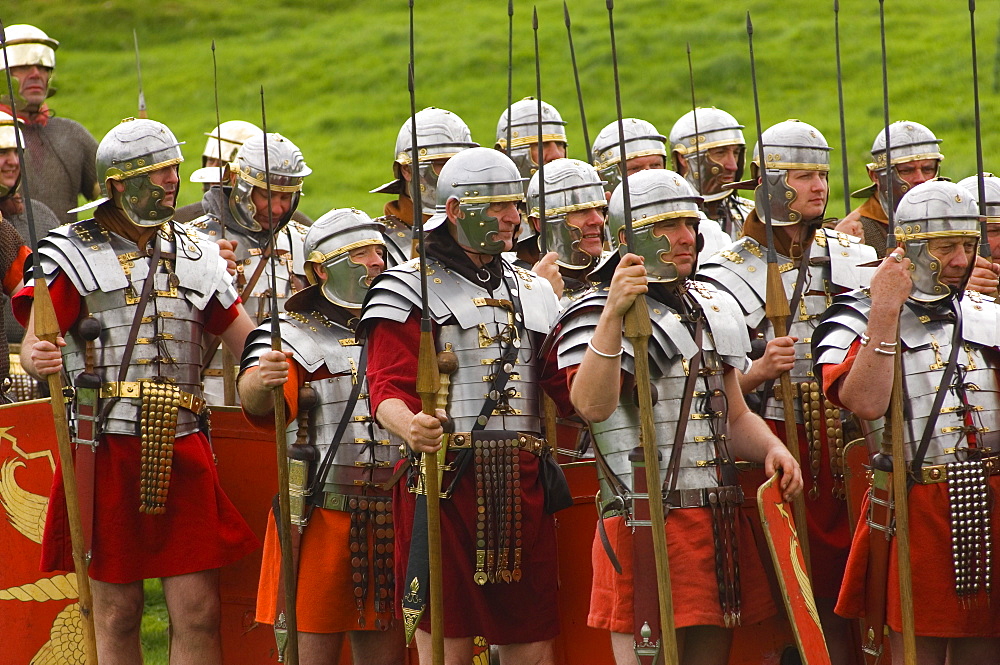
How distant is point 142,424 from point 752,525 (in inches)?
103

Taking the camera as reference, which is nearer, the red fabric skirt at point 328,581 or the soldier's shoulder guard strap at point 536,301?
the soldier's shoulder guard strap at point 536,301

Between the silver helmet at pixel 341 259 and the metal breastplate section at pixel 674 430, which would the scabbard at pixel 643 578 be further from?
the silver helmet at pixel 341 259

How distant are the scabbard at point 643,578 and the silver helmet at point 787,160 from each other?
237 centimetres

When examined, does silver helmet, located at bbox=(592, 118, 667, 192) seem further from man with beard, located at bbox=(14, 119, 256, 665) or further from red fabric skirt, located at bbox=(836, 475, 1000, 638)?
red fabric skirt, located at bbox=(836, 475, 1000, 638)

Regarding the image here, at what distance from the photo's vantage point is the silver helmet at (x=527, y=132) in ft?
33.4

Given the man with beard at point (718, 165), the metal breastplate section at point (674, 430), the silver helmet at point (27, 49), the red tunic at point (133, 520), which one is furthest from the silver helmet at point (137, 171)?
the silver helmet at point (27, 49)

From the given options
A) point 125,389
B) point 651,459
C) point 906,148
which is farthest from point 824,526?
point 125,389

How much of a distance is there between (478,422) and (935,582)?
1.88 m

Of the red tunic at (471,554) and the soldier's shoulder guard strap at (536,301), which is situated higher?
the soldier's shoulder guard strap at (536,301)

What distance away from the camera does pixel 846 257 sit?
315 inches

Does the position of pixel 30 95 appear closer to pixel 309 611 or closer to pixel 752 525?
pixel 309 611

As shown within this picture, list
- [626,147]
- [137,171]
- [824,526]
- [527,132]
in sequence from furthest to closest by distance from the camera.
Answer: [527,132] < [626,147] < [824,526] < [137,171]

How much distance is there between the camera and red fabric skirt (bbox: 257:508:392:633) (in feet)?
23.2

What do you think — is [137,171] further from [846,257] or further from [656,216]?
[846,257]
